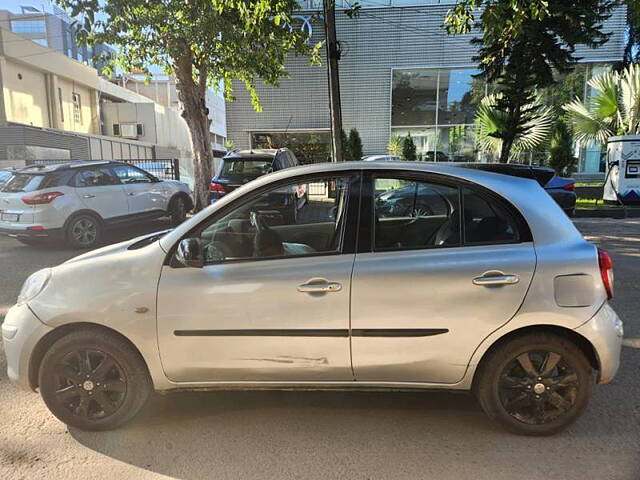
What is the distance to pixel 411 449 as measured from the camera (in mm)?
2766

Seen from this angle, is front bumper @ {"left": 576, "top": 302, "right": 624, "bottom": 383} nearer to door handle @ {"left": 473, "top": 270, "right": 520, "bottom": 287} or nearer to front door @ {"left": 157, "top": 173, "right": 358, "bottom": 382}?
door handle @ {"left": 473, "top": 270, "right": 520, "bottom": 287}

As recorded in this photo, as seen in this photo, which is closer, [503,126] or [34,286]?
[34,286]

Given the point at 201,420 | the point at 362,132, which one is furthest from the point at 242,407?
the point at 362,132

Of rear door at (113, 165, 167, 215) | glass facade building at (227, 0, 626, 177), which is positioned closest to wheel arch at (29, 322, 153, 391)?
rear door at (113, 165, 167, 215)

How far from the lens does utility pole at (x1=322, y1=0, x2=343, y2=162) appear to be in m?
8.05

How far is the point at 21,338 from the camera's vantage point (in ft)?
9.36

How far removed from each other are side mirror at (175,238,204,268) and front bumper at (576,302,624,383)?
2.22 m

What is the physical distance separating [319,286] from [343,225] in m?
0.43

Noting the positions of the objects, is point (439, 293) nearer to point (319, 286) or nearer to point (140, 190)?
point (319, 286)

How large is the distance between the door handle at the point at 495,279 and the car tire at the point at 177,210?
9243mm

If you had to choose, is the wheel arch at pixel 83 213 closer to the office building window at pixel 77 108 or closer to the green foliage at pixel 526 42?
the green foliage at pixel 526 42

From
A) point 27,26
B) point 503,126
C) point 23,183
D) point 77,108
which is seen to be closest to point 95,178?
point 23,183

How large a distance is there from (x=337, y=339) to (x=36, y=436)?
77.2 inches

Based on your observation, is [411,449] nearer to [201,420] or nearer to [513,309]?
[513,309]
